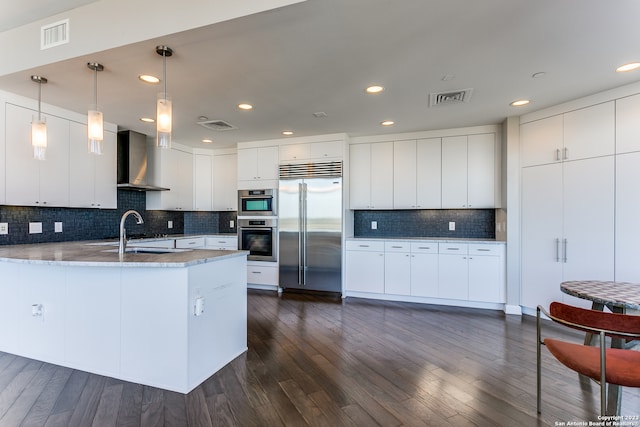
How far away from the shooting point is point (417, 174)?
15.3 ft

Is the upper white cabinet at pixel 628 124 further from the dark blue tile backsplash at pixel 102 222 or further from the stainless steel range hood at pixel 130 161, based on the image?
the stainless steel range hood at pixel 130 161

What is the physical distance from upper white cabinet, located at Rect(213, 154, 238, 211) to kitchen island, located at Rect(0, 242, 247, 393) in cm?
313

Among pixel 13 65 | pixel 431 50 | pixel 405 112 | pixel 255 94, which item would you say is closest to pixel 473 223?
pixel 405 112

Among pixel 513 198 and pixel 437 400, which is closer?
pixel 437 400

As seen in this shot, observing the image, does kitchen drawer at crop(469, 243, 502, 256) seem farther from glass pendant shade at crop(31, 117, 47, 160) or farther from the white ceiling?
glass pendant shade at crop(31, 117, 47, 160)

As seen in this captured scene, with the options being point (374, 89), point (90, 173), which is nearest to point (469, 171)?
point (374, 89)

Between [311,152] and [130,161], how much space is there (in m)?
2.64

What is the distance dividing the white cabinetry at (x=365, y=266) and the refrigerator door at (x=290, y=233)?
78 cm

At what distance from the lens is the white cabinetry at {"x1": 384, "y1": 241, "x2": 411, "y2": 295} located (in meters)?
4.41

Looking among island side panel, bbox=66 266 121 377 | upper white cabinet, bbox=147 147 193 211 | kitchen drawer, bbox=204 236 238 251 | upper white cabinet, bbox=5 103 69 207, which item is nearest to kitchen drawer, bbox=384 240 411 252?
kitchen drawer, bbox=204 236 238 251

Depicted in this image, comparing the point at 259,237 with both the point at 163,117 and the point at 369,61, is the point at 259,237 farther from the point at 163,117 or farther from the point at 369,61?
the point at 369,61

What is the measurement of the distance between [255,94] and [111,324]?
7.87ft

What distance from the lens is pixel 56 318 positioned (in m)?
2.53

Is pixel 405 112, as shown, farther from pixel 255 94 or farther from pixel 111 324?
pixel 111 324
